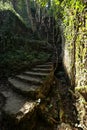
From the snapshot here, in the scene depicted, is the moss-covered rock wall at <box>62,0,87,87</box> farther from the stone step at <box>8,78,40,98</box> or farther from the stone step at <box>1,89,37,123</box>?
the stone step at <box>1,89,37,123</box>

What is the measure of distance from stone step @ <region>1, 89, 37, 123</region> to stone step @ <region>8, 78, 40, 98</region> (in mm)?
180

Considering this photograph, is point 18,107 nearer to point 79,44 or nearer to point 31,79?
point 31,79

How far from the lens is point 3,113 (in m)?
4.57

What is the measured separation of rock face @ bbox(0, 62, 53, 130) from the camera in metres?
4.27

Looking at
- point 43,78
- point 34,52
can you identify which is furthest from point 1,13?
point 43,78

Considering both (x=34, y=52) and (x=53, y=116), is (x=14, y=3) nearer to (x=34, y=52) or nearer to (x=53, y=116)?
(x=34, y=52)

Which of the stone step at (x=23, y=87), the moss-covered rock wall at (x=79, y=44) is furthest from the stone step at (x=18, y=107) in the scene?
the moss-covered rock wall at (x=79, y=44)

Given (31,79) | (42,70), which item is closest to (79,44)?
(31,79)

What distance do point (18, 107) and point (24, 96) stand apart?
0.66 metres

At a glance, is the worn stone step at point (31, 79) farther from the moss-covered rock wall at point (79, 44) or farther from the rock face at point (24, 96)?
the moss-covered rock wall at point (79, 44)

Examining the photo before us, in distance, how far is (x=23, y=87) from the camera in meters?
5.50

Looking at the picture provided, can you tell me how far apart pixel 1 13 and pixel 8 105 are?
6203 mm

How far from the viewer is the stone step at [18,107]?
4232 millimetres

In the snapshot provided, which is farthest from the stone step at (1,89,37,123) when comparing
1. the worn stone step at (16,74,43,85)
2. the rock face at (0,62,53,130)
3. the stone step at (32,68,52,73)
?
the stone step at (32,68,52,73)
